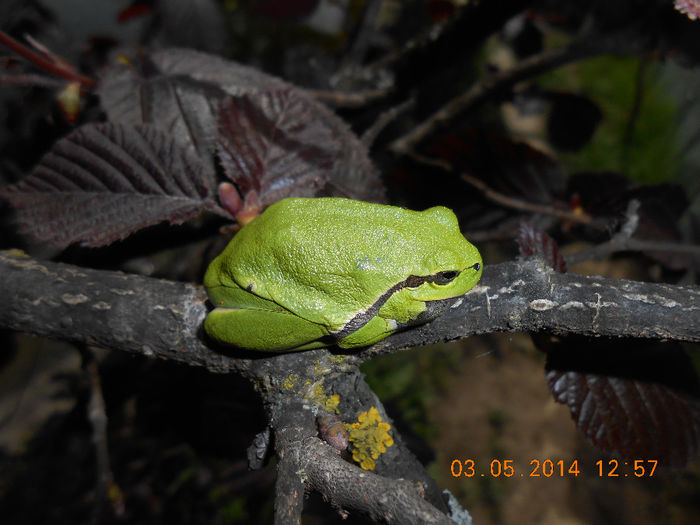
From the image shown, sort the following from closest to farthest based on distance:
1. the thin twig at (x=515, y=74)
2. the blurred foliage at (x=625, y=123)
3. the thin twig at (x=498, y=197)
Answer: the thin twig at (x=498, y=197)
the thin twig at (x=515, y=74)
the blurred foliage at (x=625, y=123)

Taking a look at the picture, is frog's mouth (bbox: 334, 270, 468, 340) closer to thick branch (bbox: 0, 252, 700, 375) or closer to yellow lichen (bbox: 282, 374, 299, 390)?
thick branch (bbox: 0, 252, 700, 375)

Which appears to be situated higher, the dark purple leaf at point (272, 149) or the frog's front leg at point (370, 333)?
the dark purple leaf at point (272, 149)

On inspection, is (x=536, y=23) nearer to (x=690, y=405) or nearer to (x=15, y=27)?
(x=690, y=405)

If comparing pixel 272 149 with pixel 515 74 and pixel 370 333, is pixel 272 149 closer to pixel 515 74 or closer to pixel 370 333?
pixel 370 333

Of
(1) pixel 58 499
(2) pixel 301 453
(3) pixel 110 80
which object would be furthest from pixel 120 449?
(2) pixel 301 453
